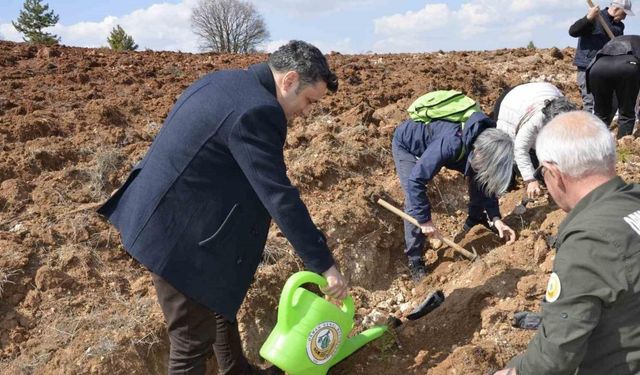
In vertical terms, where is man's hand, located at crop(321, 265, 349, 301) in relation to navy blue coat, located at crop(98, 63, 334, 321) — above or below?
below

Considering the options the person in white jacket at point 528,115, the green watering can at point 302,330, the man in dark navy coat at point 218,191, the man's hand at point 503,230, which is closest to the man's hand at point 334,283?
the man in dark navy coat at point 218,191

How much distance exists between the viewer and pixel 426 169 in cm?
358

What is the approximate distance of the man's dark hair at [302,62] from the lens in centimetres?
228

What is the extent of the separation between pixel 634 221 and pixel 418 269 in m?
2.67

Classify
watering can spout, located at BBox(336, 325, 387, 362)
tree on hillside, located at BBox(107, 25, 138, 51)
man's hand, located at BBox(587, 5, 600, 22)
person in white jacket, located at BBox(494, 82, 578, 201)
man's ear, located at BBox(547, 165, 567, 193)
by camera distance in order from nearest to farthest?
man's ear, located at BBox(547, 165, 567, 193) → watering can spout, located at BBox(336, 325, 387, 362) → person in white jacket, located at BBox(494, 82, 578, 201) → man's hand, located at BBox(587, 5, 600, 22) → tree on hillside, located at BBox(107, 25, 138, 51)

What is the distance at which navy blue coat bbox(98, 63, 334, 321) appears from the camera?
2186 millimetres

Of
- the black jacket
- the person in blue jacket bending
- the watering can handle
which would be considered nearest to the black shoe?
the person in blue jacket bending

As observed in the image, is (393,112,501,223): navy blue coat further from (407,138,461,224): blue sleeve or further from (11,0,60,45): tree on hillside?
(11,0,60,45): tree on hillside

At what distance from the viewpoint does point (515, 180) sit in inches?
214

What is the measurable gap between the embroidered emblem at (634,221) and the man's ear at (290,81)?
131cm

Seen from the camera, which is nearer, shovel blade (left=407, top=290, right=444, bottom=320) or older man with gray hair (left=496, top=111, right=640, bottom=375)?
older man with gray hair (left=496, top=111, right=640, bottom=375)

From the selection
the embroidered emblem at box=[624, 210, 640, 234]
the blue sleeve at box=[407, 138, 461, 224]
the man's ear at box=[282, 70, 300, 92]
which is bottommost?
the blue sleeve at box=[407, 138, 461, 224]

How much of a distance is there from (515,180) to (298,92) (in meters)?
3.70

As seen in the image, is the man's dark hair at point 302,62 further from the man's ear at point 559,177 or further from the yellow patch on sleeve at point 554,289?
the yellow patch on sleeve at point 554,289
